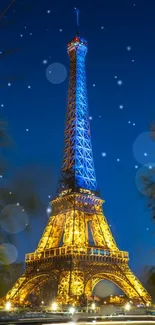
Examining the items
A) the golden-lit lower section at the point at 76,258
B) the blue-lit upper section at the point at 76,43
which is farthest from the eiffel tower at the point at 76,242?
the blue-lit upper section at the point at 76,43

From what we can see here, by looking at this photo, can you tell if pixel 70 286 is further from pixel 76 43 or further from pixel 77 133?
pixel 76 43

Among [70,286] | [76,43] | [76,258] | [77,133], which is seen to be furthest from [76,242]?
[76,43]

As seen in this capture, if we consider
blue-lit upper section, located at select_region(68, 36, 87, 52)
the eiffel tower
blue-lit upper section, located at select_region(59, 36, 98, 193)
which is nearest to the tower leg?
the eiffel tower

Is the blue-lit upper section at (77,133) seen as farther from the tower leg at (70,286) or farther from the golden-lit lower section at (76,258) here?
the tower leg at (70,286)

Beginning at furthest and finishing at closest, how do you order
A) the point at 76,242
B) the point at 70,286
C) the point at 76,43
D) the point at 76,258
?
1. the point at 76,43
2. the point at 76,242
3. the point at 76,258
4. the point at 70,286

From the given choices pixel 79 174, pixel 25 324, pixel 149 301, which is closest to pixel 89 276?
pixel 149 301

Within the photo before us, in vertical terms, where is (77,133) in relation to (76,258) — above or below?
above

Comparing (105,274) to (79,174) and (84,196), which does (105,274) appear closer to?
(84,196)

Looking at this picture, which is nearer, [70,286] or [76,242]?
[70,286]
